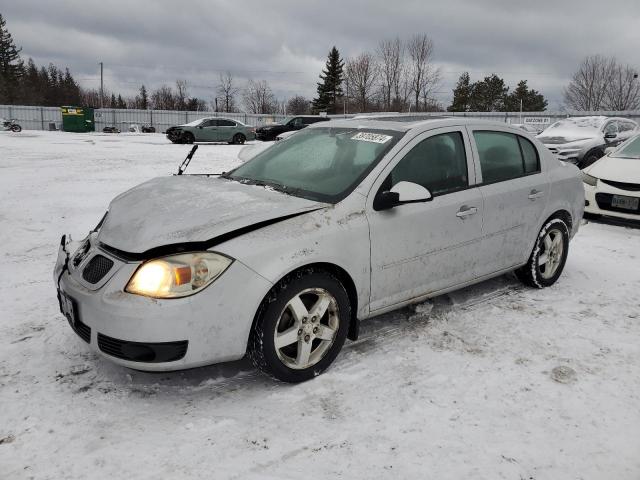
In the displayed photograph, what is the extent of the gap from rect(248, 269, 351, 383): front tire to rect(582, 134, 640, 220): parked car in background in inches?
224

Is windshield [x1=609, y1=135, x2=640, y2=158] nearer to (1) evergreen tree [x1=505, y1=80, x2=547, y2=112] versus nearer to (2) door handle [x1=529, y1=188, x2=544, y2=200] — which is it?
(2) door handle [x1=529, y1=188, x2=544, y2=200]

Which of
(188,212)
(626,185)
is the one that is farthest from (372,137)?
(626,185)

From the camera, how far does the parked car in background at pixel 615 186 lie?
23.5ft

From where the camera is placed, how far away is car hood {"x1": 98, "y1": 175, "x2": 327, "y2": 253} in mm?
2768

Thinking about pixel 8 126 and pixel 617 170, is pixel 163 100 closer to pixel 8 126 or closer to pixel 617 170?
pixel 8 126

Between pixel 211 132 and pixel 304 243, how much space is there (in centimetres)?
2548

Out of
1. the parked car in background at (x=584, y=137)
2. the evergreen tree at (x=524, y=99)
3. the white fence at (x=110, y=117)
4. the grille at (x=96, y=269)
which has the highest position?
the evergreen tree at (x=524, y=99)

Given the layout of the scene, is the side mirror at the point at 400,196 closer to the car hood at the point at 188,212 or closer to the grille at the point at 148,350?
the car hood at the point at 188,212

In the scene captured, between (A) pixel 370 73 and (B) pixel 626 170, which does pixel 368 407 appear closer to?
(B) pixel 626 170

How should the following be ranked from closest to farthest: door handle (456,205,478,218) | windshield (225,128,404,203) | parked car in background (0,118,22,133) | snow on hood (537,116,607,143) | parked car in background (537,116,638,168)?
windshield (225,128,404,203)
door handle (456,205,478,218)
parked car in background (537,116,638,168)
snow on hood (537,116,607,143)
parked car in background (0,118,22,133)

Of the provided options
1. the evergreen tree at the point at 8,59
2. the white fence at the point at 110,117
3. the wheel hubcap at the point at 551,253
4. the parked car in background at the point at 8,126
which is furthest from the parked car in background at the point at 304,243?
the evergreen tree at the point at 8,59

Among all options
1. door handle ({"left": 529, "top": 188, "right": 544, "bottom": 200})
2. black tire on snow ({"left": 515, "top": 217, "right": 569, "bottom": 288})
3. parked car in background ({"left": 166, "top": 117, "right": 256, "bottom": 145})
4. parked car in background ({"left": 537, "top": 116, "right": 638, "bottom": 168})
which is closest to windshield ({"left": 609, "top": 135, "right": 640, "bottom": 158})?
black tire on snow ({"left": 515, "top": 217, "right": 569, "bottom": 288})

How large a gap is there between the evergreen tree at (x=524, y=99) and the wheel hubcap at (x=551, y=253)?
74.9 meters

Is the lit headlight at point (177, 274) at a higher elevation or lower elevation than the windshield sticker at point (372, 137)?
lower
